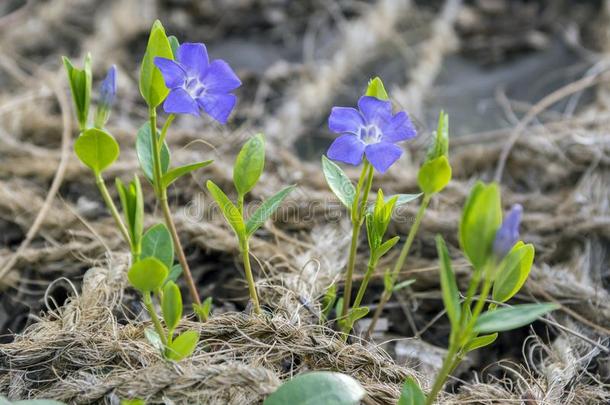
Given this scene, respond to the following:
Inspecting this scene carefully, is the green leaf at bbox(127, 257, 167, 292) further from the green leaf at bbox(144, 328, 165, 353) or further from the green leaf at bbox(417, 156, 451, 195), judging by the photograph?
the green leaf at bbox(417, 156, 451, 195)

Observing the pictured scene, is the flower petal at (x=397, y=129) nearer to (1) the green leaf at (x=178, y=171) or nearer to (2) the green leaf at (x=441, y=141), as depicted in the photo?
(2) the green leaf at (x=441, y=141)

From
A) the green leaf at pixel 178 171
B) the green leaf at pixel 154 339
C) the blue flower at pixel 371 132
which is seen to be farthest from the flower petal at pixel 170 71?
the green leaf at pixel 154 339

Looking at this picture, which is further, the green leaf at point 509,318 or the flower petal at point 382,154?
the flower petal at point 382,154

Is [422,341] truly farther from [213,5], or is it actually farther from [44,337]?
[213,5]

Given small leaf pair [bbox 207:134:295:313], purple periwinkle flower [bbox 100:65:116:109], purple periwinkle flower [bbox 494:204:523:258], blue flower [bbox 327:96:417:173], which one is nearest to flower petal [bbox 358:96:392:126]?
blue flower [bbox 327:96:417:173]

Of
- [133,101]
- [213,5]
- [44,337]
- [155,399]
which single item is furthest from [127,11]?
[155,399]
